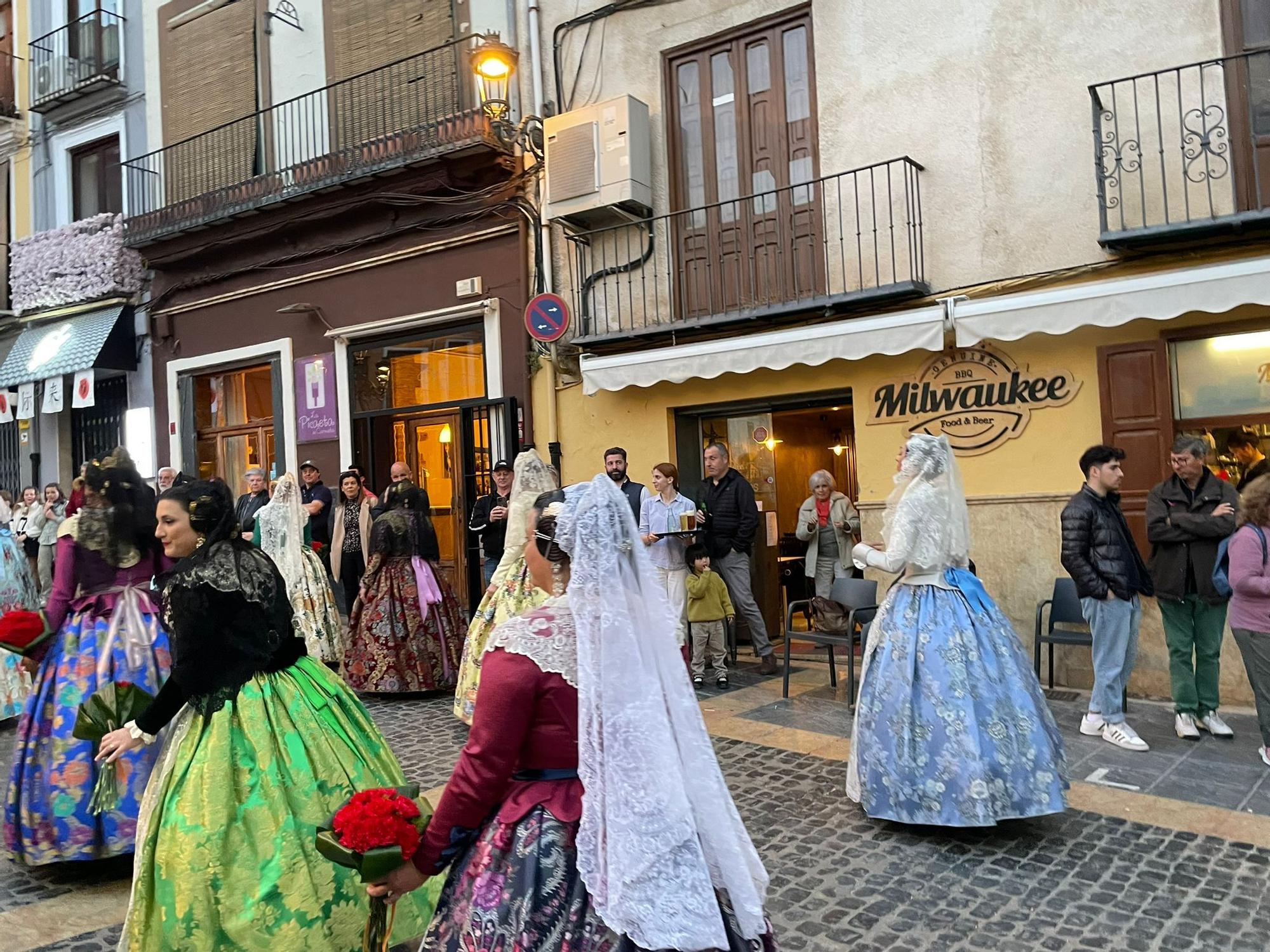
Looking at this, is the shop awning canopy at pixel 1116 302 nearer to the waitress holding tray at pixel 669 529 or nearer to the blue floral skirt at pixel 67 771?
the waitress holding tray at pixel 669 529

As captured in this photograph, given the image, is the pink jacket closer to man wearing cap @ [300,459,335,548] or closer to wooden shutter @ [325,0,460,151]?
man wearing cap @ [300,459,335,548]

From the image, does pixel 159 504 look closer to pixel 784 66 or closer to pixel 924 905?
pixel 924 905

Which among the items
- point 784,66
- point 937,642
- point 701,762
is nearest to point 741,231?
point 784,66

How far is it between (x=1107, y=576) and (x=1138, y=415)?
1.92m

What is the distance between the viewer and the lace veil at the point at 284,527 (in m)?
8.02

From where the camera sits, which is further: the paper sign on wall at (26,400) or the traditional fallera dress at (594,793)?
the paper sign on wall at (26,400)

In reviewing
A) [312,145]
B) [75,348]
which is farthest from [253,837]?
[75,348]

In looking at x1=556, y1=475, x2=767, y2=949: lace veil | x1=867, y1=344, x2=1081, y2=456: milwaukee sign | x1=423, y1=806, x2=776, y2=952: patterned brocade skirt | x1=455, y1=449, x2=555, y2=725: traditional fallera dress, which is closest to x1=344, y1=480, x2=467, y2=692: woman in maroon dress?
x1=455, y1=449, x2=555, y2=725: traditional fallera dress

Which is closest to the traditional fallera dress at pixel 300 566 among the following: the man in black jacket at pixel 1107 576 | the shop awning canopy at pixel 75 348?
the man in black jacket at pixel 1107 576

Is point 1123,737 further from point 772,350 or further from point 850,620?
point 772,350

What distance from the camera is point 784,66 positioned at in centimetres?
911

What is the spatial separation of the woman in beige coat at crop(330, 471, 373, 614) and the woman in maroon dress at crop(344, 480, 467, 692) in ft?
4.20

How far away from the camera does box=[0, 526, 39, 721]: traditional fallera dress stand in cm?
748

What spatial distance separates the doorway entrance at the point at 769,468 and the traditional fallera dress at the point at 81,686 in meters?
5.44
